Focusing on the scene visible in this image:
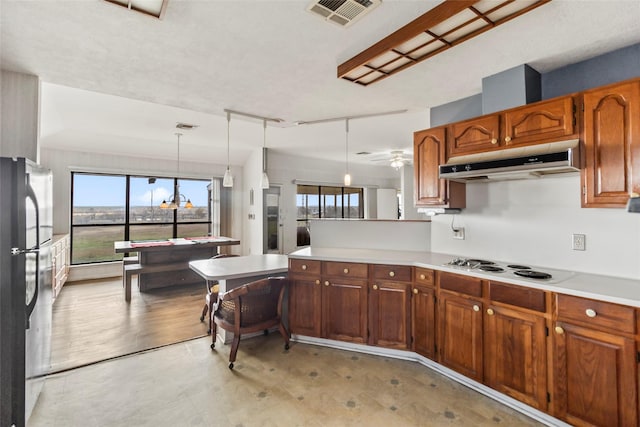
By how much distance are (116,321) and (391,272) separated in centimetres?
342

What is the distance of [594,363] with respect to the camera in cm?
170

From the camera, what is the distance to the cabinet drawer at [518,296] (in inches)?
75.3

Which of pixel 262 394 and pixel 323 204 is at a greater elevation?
pixel 323 204

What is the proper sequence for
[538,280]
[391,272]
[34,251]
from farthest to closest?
[391,272], [538,280], [34,251]

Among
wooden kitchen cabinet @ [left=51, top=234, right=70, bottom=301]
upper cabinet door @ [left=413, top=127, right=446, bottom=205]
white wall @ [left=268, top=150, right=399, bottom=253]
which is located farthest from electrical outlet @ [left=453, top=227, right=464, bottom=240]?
wooden kitchen cabinet @ [left=51, top=234, right=70, bottom=301]

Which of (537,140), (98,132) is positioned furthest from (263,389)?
(98,132)

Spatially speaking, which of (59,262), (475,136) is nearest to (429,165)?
(475,136)

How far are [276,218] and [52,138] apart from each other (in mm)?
4177

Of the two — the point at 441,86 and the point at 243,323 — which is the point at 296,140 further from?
the point at 243,323

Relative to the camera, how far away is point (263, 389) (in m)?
2.29

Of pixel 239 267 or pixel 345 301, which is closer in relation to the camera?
pixel 345 301

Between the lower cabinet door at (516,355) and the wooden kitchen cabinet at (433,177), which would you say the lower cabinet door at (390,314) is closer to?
the lower cabinet door at (516,355)

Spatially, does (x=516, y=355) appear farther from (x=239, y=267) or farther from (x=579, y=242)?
(x=239, y=267)

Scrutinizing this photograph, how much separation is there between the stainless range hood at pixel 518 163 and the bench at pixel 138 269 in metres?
4.49
